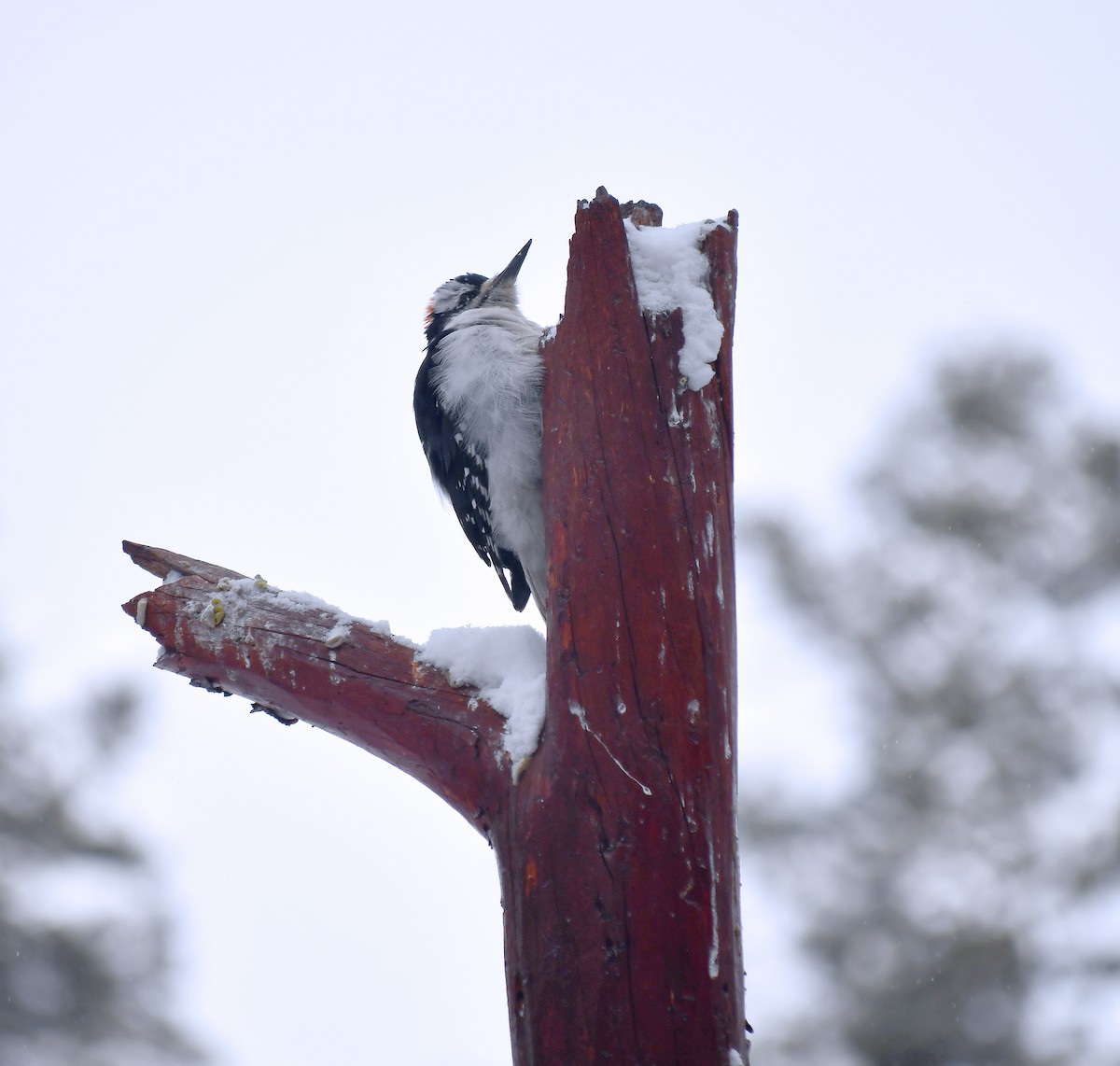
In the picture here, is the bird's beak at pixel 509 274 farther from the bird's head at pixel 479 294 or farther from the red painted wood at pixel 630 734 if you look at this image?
the red painted wood at pixel 630 734

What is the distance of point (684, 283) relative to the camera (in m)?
2.43

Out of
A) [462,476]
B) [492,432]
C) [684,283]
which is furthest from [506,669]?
[462,476]

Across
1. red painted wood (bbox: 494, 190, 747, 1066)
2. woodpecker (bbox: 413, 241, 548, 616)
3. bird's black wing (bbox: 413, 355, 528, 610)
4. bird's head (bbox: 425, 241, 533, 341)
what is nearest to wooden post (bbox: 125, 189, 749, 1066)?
red painted wood (bbox: 494, 190, 747, 1066)

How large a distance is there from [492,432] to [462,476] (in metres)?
0.29

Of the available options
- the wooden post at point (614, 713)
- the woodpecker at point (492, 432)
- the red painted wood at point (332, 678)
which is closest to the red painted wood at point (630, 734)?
the wooden post at point (614, 713)

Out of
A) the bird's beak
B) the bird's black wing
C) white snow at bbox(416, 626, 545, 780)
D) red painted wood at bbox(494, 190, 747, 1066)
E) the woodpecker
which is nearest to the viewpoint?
red painted wood at bbox(494, 190, 747, 1066)

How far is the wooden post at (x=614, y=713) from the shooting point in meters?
1.98

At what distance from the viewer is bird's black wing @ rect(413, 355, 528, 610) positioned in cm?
347

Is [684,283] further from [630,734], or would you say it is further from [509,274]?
[509,274]

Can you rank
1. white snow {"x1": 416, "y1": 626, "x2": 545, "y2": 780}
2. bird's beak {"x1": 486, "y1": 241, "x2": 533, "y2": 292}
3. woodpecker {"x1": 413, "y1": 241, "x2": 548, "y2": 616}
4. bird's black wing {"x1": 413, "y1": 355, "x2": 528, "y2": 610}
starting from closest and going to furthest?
white snow {"x1": 416, "y1": 626, "x2": 545, "y2": 780}
woodpecker {"x1": 413, "y1": 241, "x2": 548, "y2": 616}
bird's black wing {"x1": 413, "y1": 355, "x2": 528, "y2": 610}
bird's beak {"x1": 486, "y1": 241, "x2": 533, "y2": 292}

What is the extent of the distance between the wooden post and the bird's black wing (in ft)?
3.10

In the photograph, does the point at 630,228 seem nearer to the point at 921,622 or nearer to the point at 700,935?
the point at 700,935

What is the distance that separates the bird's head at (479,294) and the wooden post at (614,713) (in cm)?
169

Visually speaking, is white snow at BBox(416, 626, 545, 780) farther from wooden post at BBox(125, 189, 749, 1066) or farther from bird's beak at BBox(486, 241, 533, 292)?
bird's beak at BBox(486, 241, 533, 292)
